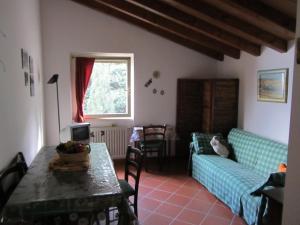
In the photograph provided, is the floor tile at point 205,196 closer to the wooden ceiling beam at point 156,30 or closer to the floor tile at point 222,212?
the floor tile at point 222,212

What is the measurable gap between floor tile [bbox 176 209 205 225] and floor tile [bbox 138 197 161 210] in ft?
1.15

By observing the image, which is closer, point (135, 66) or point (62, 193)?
point (62, 193)

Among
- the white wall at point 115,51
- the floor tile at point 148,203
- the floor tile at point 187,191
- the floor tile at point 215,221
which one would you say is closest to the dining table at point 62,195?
the floor tile at point 148,203

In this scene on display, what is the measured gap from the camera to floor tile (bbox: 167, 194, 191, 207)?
10.6 feet

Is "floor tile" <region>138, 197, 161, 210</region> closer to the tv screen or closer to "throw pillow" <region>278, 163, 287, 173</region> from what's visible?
the tv screen

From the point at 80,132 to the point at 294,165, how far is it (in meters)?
3.17

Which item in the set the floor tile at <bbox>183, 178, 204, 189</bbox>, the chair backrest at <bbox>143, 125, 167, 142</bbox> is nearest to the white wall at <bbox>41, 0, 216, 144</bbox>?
the chair backrest at <bbox>143, 125, 167, 142</bbox>

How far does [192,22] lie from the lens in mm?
3537

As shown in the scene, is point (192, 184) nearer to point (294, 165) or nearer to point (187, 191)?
point (187, 191)

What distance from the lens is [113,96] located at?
202 inches

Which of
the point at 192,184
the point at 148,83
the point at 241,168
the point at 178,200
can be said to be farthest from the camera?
the point at 148,83

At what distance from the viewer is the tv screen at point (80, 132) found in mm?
3730

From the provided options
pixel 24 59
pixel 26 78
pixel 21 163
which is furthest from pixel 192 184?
pixel 24 59

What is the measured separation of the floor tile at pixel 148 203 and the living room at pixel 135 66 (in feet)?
4.69
